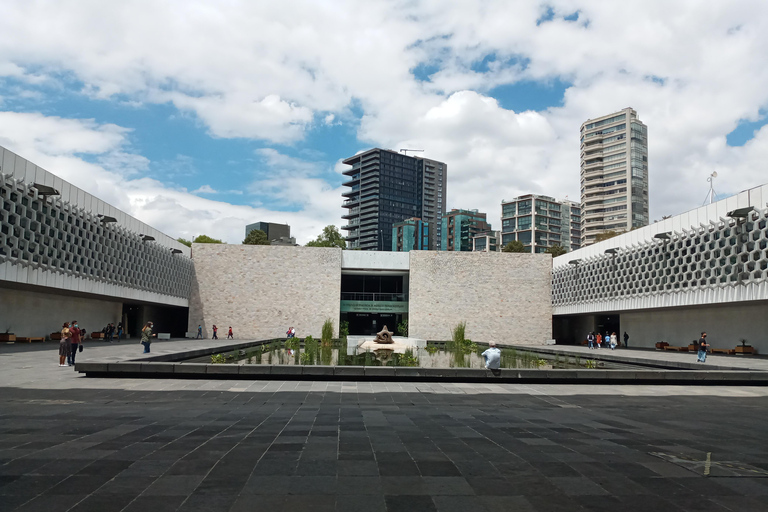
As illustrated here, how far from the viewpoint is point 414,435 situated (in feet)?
22.1

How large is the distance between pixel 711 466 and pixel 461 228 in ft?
346

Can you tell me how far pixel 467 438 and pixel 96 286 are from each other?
2620 centimetres

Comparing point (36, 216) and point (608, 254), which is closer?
point (36, 216)

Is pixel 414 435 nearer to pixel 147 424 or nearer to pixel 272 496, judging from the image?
pixel 272 496

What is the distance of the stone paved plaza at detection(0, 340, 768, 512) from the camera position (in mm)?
4219

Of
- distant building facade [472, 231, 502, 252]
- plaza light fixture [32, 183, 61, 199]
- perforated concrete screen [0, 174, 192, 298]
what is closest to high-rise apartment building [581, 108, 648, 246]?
distant building facade [472, 231, 502, 252]

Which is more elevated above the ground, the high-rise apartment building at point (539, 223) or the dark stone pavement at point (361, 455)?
the high-rise apartment building at point (539, 223)

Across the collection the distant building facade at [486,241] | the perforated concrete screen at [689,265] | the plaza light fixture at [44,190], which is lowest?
the perforated concrete screen at [689,265]

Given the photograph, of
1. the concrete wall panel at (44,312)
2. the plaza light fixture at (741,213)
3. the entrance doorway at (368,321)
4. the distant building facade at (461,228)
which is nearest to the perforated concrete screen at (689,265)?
the plaza light fixture at (741,213)

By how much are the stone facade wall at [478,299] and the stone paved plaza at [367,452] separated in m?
30.7

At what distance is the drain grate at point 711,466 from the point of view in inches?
201

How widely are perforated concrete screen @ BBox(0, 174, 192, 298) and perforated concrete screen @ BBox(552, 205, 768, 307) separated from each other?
28820 millimetres

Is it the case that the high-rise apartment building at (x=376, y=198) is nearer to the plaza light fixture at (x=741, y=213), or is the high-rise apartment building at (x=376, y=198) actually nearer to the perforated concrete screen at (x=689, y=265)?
the perforated concrete screen at (x=689, y=265)

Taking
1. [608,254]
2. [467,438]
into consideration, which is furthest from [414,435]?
[608,254]
